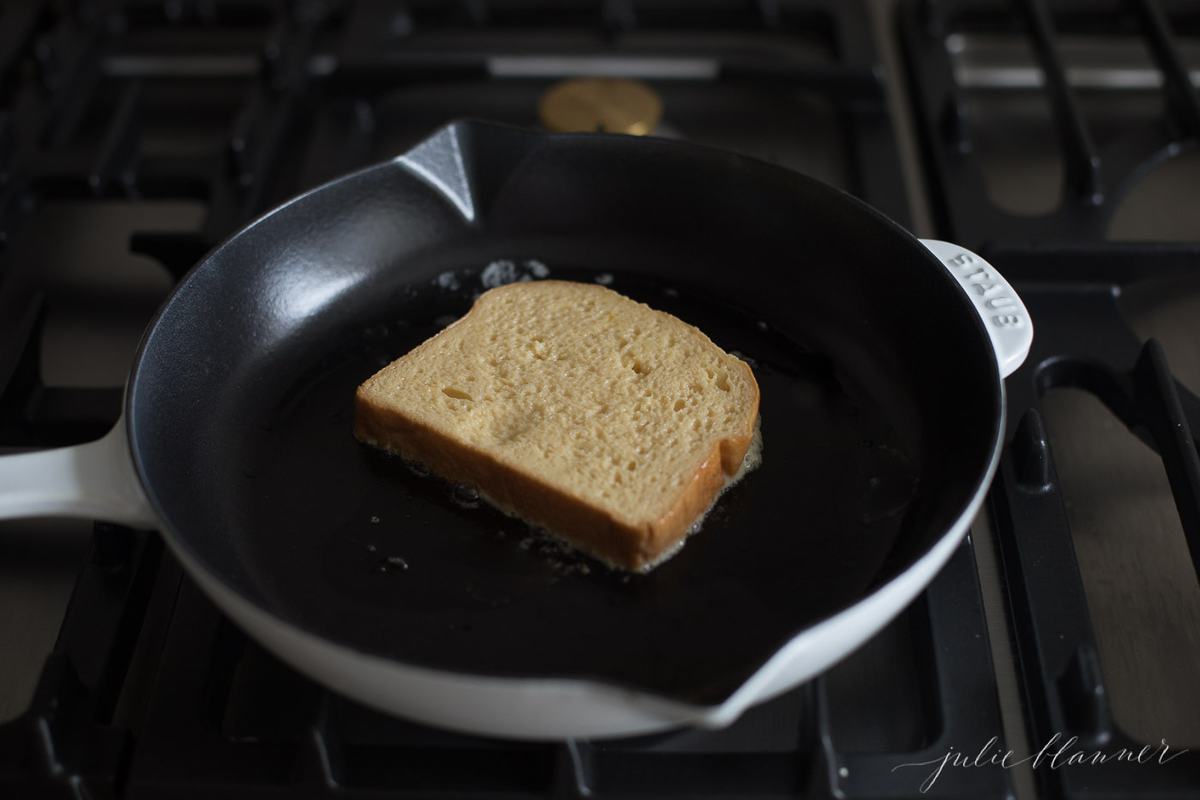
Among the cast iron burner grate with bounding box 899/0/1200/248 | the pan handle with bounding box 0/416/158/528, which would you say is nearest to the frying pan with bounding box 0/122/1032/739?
the pan handle with bounding box 0/416/158/528

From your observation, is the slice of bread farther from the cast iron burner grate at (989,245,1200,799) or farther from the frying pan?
the cast iron burner grate at (989,245,1200,799)

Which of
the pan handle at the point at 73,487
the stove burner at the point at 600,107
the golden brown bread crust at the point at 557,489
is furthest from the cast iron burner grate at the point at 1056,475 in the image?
the pan handle at the point at 73,487

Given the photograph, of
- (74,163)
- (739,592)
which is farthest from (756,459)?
(74,163)

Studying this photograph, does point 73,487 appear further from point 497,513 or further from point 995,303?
point 995,303

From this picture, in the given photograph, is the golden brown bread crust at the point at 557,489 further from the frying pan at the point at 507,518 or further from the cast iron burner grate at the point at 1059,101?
the cast iron burner grate at the point at 1059,101

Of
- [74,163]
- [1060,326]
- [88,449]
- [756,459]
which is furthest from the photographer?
[74,163]

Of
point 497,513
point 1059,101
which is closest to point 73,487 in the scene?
point 497,513

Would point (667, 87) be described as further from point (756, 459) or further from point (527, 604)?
point (527, 604)
